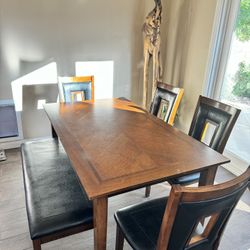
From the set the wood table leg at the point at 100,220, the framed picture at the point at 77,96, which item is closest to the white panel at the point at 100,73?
the framed picture at the point at 77,96

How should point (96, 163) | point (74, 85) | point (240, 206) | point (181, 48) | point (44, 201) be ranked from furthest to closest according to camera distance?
point (181, 48)
point (74, 85)
point (240, 206)
point (44, 201)
point (96, 163)

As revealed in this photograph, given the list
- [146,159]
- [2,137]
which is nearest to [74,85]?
[2,137]

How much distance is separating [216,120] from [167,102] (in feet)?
1.70

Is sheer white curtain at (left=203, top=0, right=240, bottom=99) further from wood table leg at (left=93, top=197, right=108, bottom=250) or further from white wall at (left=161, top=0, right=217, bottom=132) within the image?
wood table leg at (left=93, top=197, right=108, bottom=250)

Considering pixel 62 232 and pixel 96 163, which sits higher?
pixel 96 163

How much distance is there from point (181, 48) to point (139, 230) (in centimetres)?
242

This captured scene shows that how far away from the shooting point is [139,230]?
3.75 feet

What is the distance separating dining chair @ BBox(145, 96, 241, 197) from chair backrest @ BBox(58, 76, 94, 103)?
1159 mm

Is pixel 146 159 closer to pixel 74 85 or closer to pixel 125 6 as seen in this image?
pixel 74 85

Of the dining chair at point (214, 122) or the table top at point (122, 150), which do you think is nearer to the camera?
the table top at point (122, 150)

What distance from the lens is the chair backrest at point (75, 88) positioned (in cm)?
226

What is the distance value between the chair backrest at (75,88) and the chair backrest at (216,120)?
116 centimetres

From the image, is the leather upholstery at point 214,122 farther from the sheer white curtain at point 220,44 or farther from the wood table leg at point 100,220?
the sheer white curtain at point 220,44

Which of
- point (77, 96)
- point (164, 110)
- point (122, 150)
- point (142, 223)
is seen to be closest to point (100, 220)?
point (142, 223)
